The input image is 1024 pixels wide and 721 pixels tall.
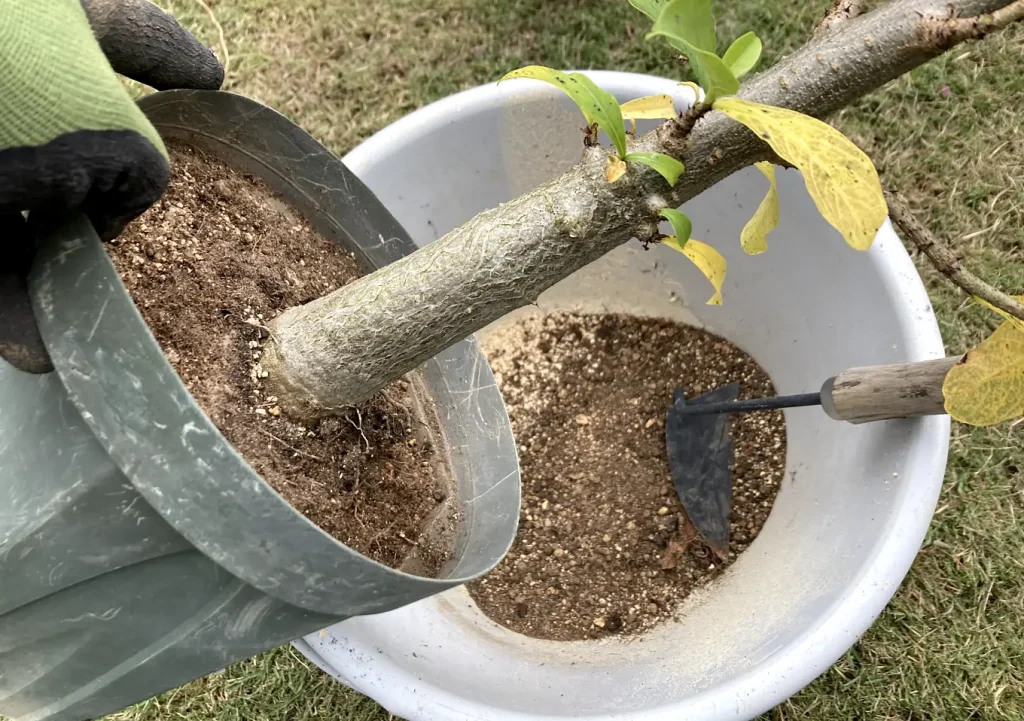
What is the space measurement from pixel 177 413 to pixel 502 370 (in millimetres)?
740

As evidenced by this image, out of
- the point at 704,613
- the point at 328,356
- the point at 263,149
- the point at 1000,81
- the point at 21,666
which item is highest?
the point at 263,149

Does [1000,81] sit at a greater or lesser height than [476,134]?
lesser

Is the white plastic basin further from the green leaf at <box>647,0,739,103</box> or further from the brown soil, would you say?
the green leaf at <box>647,0,739,103</box>

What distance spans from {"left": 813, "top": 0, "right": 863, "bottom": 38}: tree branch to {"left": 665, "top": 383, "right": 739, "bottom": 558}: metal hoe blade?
0.63 metres

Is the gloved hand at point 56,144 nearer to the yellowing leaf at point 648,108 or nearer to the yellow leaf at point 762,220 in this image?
A: the yellowing leaf at point 648,108

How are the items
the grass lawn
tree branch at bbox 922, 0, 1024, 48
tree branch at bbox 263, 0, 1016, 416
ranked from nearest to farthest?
tree branch at bbox 922, 0, 1024, 48 → tree branch at bbox 263, 0, 1016, 416 → the grass lawn

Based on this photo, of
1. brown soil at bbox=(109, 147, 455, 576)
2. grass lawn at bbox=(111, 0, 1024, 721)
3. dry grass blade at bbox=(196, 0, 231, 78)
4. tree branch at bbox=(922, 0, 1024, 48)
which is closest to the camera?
tree branch at bbox=(922, 0, 1024, 48)

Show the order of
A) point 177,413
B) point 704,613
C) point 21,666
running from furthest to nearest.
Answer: point 704,613 → point 21,666 → point 177,413

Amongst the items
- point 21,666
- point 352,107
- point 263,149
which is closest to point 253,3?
point 352,107

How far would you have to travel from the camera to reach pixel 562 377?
3.76ft

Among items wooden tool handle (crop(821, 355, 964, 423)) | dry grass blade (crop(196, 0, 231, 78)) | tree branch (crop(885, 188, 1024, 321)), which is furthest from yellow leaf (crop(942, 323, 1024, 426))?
dry grass blade (crop(196, 0, 231, 78))

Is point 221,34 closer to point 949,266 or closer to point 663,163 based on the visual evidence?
point 663,163

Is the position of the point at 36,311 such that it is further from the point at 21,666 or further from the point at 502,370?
the point at 502,370

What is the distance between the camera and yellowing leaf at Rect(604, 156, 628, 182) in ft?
1.72
